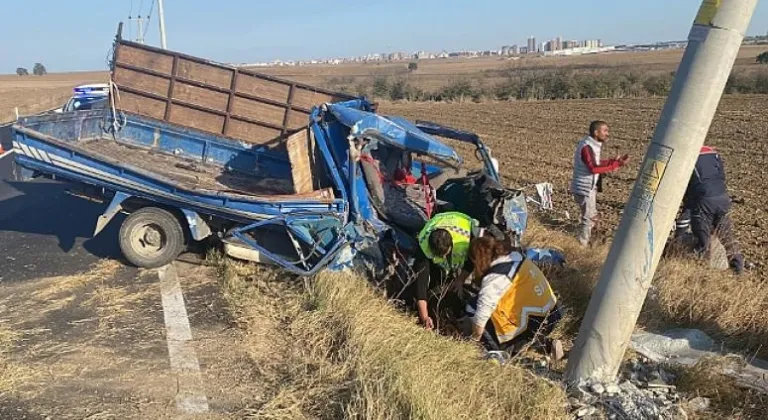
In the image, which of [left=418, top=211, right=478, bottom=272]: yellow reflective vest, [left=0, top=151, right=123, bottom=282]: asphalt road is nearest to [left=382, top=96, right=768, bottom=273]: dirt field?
[left=418, top=211, right=478, bottom=272]: yellow reflective vest

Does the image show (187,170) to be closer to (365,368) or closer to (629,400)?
(365,368)

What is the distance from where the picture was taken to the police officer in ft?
23.7

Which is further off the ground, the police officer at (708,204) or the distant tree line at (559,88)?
the distant tree line at (559,88)

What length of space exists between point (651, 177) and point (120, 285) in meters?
5.04

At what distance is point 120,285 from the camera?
6.85m

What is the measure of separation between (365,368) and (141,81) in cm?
708

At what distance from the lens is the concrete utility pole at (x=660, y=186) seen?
3.85 metres

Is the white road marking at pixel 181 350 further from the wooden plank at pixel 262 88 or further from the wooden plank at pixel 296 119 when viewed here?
the wooden plank at pixel 262 88

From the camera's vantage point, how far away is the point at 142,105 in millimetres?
10055

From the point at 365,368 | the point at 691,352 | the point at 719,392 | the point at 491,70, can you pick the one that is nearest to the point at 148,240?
the point at 365,368

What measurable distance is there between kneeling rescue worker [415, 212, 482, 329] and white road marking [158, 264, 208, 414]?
177cm

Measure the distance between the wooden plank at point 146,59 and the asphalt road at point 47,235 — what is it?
2107 millimetres

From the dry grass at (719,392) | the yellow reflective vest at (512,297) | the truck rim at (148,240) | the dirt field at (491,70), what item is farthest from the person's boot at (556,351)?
the dirt field at (491,70)

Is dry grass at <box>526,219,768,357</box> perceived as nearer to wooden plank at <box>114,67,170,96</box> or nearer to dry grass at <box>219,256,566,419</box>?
dry grass at <box>219,256,566,419</box>
